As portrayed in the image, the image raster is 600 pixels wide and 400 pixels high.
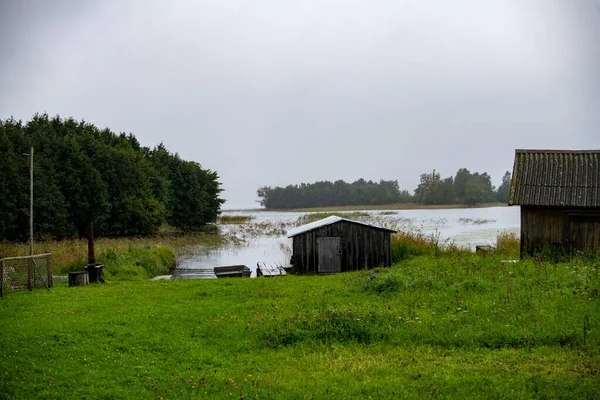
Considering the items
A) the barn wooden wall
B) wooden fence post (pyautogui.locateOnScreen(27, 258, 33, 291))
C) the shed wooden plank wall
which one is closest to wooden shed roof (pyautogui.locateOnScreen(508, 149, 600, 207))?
the barn wooden wall

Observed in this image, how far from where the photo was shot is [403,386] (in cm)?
788

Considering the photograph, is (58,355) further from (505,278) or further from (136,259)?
(136,259)

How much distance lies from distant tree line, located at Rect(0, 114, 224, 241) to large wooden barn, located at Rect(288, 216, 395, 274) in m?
26.0

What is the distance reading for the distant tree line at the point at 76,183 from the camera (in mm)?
40938

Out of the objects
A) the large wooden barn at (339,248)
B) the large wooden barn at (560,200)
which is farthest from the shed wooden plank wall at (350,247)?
the large wooden barn at (560,200)

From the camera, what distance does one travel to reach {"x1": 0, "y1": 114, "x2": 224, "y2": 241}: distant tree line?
40938 millimetres

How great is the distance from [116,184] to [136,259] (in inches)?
1161

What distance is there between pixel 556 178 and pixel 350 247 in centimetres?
1042

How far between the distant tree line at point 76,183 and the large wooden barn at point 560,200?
35823mm

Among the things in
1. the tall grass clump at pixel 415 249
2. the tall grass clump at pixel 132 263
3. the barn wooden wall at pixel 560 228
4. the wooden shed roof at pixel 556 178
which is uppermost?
the wooden shed roof at pixel 556 178

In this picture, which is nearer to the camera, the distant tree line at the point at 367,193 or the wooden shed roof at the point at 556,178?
the wooden shed roof at the point at 556,178

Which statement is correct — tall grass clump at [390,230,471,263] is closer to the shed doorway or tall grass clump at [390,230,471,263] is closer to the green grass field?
the shed doorway

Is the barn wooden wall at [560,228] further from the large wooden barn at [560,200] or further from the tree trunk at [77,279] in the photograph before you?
the tree trunk at [77,279]

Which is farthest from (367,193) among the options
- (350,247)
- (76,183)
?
(350,247)
